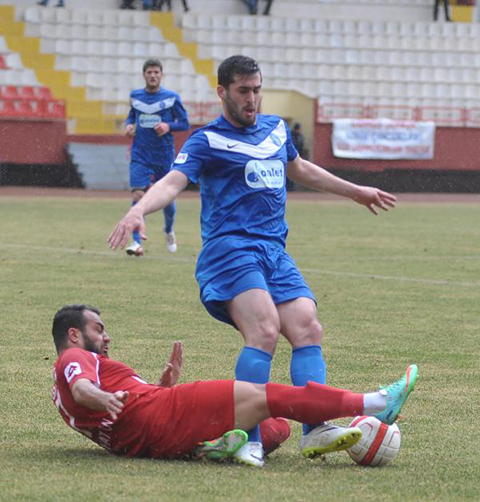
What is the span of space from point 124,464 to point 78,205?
1953cm

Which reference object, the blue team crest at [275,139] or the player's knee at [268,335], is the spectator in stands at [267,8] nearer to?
the blue team crest at [275,139]

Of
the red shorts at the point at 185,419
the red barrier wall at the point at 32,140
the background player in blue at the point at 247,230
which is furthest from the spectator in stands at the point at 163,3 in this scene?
the red shorts at the point at 185,419

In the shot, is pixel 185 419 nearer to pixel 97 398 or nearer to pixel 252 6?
pixel 97 398

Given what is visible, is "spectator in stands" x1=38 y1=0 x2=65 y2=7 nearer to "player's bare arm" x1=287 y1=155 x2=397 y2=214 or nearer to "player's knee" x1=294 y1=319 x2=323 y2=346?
"player's bare arm" x1=287 y1=155 x2=397 y2=214

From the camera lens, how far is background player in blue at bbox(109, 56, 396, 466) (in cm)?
523

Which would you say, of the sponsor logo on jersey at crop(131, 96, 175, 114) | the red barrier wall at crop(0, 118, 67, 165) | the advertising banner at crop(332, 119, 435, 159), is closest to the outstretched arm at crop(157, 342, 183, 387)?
the sponsor logo on jersey at crop(131, 96, 175, 114)

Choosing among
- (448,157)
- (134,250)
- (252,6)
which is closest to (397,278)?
(134,250)

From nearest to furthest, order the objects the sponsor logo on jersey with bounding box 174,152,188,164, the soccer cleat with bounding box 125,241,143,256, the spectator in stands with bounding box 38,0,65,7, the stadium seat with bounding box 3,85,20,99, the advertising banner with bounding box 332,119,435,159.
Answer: the sponsor logo on jersey with bounding box 174,152,188,164 → the soccer cleat with bounding box 125,241,143,256 → the stadium seat with bounding box 3,85,20,99 → the advertising banner with bounding box 332,119,435,159 → the spectator in stands with bounding box 38,0,65,7

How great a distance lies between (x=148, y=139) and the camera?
51.0 feet

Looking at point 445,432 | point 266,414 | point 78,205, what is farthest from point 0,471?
point 78,205

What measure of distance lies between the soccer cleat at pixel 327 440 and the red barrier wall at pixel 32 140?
24497 millimetres

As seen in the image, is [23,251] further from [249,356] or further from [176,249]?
[249,356]

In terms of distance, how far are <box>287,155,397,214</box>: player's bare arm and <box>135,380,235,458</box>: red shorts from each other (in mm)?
1383

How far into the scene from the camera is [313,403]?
4887 millimetres
